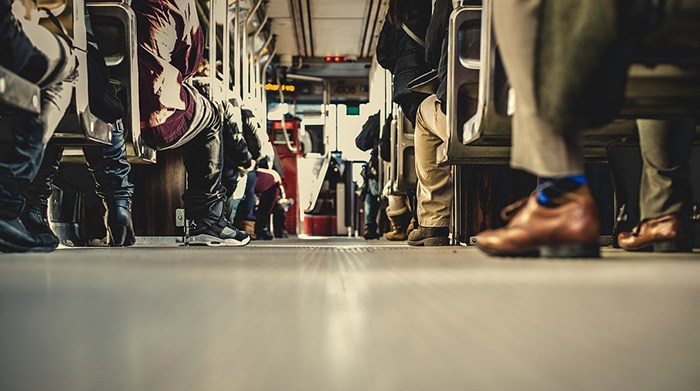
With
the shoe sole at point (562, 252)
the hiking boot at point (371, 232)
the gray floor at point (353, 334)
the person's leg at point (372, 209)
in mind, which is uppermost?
the gray floor at point (353, 334)

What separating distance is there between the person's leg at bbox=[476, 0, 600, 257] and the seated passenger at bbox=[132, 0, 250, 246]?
1895 millimetres

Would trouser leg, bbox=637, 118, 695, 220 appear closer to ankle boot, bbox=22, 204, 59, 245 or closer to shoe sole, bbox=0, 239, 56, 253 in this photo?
shoe sole, bbox=0, 239, 56, 253

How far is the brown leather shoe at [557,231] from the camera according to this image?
1.59m

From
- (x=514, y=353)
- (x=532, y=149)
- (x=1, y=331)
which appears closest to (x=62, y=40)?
(x=532, y=149)

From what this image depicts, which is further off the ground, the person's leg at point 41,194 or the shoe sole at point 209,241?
the person's leg at point 41,194

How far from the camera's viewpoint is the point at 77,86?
2.23m

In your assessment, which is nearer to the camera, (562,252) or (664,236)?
(562,252)

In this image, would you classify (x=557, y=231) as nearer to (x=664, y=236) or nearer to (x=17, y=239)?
(x=664, y=236)

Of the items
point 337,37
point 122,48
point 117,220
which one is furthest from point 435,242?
point 337,37

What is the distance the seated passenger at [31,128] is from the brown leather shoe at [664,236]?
1887 mm

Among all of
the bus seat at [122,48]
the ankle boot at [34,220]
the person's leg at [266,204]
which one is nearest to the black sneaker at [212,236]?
the bus seat at [122,48]

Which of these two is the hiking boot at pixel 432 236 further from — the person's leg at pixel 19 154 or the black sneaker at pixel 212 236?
the person's leg at pixel 19 154

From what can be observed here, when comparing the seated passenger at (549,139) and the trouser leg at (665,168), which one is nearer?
the seated passenger at (549,139)

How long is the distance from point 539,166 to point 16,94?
1.30 meters
